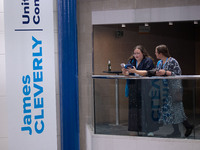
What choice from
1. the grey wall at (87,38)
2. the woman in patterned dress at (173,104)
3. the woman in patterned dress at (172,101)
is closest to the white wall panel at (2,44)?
the grey wall at (87,38)

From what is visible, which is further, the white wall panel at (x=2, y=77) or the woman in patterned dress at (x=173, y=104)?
the woman in patterned dress at (x=173, y=104)

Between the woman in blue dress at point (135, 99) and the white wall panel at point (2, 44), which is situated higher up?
the white wall panel at point (2, 44)

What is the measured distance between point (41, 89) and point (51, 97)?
0.51 ft

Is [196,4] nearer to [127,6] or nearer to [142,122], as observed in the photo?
[127,6]

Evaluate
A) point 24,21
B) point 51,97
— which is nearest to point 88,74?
point 51,97

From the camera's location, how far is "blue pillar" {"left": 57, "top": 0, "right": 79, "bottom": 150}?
13.0 feet

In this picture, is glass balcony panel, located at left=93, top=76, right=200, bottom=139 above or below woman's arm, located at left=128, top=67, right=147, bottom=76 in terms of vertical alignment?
below

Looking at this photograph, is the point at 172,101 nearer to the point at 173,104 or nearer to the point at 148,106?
the point at 173,104

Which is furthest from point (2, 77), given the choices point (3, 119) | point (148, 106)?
point (148, 106)

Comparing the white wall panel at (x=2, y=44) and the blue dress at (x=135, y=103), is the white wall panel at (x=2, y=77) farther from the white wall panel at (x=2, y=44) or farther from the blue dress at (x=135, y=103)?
the blue dress at (x=135, y=103)

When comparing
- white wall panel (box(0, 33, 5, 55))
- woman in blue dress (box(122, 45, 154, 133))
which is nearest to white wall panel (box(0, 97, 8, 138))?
white wall panel (box(0, 33, 5, 55))

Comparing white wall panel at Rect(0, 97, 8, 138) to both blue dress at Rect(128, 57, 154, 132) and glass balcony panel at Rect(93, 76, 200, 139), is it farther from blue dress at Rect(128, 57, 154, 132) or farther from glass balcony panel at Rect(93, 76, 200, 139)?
blue dress at Rect(128, 57, 154, 132)

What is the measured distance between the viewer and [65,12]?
3.99m

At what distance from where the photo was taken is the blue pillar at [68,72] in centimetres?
397
